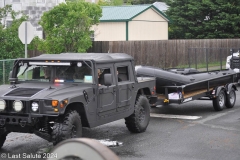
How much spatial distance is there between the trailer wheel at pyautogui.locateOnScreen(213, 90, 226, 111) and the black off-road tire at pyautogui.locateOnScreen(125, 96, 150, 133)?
4.00 metres

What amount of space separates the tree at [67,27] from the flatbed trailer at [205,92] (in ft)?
29.0

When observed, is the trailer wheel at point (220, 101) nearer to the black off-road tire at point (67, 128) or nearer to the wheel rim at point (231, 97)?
the wheel rim at point (231, 97)

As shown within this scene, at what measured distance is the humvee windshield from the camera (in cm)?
1018

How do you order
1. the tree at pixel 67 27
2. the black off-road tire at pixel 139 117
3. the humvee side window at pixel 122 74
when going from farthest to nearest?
the tree at pixel 67 27 → the black off-road tire at pixel 139 117 → the humvee side window at pixel 122 74

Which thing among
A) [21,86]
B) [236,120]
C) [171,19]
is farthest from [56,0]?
[21,86]

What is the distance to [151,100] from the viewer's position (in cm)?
1254

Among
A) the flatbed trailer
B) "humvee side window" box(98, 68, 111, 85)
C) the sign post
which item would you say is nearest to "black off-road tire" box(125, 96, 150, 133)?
"humvee side window" box(98, 68, 111, 85)

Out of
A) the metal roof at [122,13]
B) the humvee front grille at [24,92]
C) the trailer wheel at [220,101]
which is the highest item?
the metal roof at [122,13]

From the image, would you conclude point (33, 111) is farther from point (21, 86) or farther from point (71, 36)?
point (71, 36)

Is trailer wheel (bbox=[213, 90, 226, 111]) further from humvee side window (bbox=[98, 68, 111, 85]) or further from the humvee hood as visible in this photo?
the humvee hood

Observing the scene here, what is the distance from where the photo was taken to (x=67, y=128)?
902 cm

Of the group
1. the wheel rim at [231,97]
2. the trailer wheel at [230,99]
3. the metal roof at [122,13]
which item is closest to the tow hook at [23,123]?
the trailer wheel at [230,99]

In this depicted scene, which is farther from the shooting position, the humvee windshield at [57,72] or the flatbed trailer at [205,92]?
the flatbed trailer at [205,92]

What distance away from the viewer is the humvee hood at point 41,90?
923 centimetres
